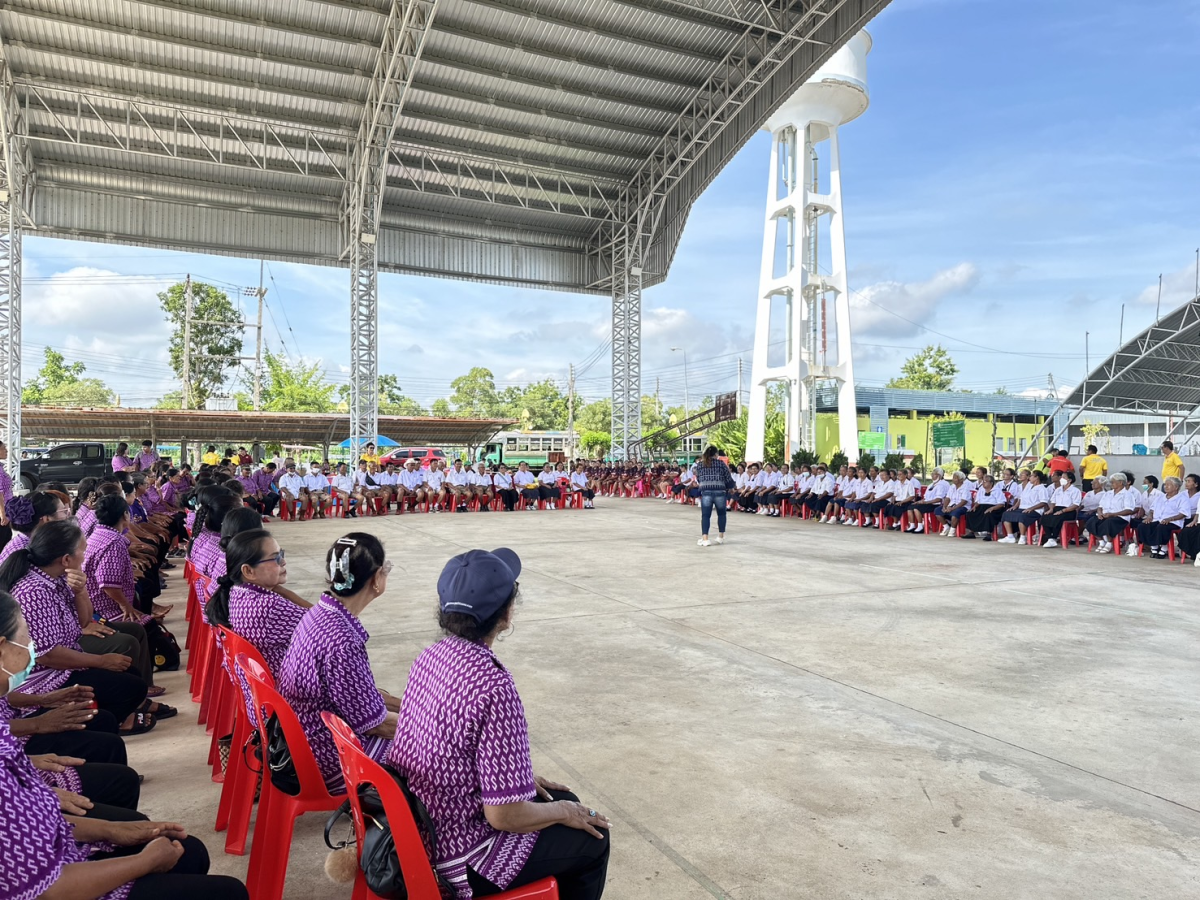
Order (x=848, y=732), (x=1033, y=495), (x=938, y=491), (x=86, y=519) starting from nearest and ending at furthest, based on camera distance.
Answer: (x=848, y=732) < (x=86, y=519) < (x=1033, y=495) < (x=938, y=491)

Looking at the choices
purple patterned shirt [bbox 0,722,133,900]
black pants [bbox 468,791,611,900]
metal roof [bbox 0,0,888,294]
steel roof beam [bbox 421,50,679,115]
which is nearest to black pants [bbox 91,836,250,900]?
purple patterned shirt [bbox 0,722,133,900]

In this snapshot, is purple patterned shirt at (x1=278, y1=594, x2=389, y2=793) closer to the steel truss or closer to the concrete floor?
the concrete floor

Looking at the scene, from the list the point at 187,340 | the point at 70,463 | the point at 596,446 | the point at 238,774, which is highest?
the point at 187,340

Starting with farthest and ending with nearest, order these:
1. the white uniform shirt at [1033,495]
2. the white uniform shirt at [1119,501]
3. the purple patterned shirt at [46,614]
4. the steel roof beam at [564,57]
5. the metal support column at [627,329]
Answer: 1. the metal support column at [627,329]
2. the steel roof beam at [564,57]
3. the white uniform shirt at [1033,495]
4. the white uniform shirt at [1119,501]
5. the purple patterned shirt at [46,614]

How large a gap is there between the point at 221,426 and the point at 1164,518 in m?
23.3

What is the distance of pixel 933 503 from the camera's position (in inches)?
501

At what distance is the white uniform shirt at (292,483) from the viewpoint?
48.6 feet

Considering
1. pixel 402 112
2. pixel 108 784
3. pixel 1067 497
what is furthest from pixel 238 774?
pixel 402 112

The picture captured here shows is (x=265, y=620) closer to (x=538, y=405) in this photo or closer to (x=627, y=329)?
(x=627, y=329)

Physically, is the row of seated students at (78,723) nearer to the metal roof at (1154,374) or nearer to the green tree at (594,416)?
the metal roof at (1154,374)

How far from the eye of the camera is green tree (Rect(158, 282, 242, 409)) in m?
34.8

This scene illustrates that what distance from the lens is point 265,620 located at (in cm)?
285

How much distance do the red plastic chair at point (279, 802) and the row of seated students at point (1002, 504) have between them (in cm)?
1069

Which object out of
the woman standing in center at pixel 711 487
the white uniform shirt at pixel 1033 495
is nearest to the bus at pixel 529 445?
the woman standing in center at pixel 711 487
